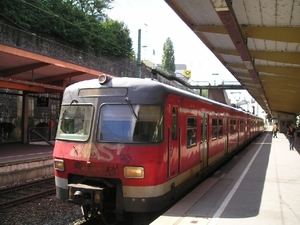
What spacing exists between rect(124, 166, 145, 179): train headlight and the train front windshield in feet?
1.52

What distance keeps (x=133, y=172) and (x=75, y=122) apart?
1648 mm

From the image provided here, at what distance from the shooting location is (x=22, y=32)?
2127 centimetres

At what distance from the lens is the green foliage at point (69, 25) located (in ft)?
73.6

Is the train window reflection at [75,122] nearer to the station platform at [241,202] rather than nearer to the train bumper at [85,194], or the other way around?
the train bumper at [85,194]

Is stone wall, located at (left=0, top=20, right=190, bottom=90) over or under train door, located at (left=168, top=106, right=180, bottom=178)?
over

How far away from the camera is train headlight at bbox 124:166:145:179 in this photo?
5.37m

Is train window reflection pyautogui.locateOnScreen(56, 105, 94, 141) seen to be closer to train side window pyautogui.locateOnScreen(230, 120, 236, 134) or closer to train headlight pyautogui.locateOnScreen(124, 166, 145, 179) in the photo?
train headlight pyautogui.locateOnScreen(124, 166, 145, 179)

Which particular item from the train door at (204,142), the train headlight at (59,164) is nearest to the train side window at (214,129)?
the train door at (204,142)

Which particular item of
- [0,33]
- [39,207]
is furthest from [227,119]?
[0,33]

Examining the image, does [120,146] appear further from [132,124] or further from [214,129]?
[214,129]

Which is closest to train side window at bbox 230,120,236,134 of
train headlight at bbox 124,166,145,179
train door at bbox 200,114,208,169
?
train door at bbox 200,114,208,169

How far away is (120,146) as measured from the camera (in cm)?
549

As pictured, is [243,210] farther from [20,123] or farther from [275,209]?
[20,123]

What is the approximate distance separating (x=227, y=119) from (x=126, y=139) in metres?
8.58
